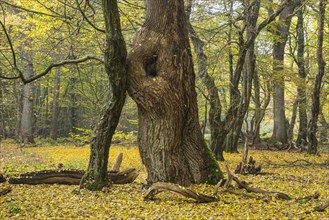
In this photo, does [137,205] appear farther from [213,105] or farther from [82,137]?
[82,137]

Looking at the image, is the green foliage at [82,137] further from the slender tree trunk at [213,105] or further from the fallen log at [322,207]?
the fallen log at [322,207]

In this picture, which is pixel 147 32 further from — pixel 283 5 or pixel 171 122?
pixel 283 5

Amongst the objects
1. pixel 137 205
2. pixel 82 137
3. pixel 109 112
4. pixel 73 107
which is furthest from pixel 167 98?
pixel 73 107

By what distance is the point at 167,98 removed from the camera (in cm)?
665

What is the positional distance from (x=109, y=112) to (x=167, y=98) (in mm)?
1034

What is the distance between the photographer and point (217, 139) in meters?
12.0

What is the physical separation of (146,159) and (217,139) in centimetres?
546

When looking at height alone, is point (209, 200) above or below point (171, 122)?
below

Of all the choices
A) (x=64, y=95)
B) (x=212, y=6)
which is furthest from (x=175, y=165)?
(x=64, y=95)

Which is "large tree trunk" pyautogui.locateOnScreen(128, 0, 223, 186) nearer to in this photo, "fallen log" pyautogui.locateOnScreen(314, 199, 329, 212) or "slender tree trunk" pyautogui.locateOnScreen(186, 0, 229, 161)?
"fallen log" pyautogui.locateOnScreen(314, 199, 329, 212)

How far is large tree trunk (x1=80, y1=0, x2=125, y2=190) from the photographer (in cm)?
637

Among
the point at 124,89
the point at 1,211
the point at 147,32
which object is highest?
the point at 147,32

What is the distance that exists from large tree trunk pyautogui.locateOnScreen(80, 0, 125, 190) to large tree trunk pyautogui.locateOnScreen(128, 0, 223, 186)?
30 centimetres

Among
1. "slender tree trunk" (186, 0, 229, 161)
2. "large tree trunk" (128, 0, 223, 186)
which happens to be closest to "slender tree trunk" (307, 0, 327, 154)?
"slender tree trunk" (186, 0, 229, 161)
